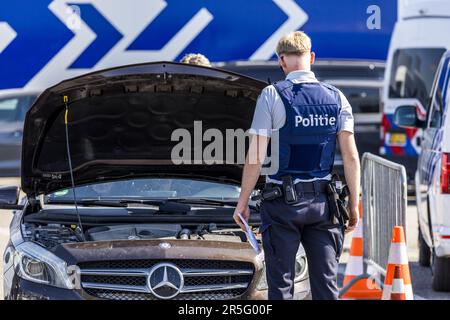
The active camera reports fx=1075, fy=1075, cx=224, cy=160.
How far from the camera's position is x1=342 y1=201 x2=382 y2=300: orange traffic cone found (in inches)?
341

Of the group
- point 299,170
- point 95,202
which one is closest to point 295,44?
point 299,170

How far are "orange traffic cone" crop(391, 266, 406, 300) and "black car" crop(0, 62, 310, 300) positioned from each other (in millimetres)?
868

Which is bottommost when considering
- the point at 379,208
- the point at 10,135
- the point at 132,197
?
the point at 379,208

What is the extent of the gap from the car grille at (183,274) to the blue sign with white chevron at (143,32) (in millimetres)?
10698

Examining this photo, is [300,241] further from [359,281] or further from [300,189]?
[359,281]

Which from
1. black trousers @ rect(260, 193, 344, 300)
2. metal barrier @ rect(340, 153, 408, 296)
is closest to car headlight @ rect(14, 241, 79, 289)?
black trousers @ rect(260, 193, 344, 300)

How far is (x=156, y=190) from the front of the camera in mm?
7398

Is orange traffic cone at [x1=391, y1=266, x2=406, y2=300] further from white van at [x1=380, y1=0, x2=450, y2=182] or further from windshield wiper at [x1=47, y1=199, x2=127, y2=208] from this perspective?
white van at [x1=380, y1=0, x2=450, y2=182]

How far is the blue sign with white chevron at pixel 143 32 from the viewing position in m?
16.6

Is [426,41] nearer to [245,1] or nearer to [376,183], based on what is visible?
[245,1]

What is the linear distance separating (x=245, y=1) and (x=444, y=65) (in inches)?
287

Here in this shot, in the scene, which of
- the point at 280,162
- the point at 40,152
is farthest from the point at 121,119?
the point at 280,162

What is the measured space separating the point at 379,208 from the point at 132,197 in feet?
7.54

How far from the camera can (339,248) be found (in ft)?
19.7
